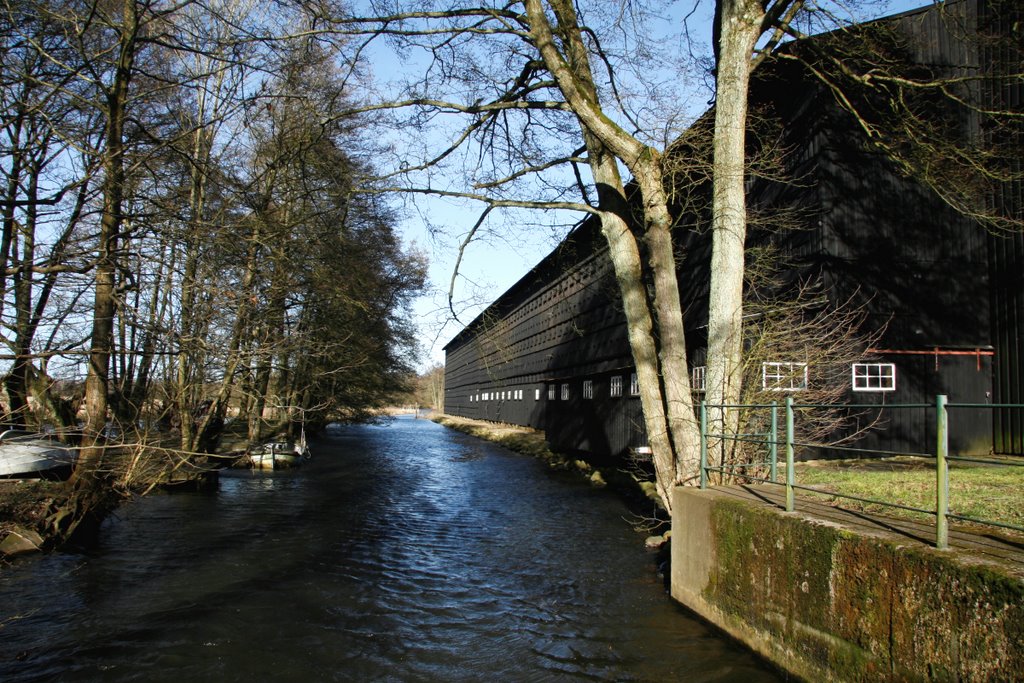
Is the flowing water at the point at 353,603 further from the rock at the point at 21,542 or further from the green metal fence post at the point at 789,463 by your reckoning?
the green metal fence post at the point at 789,463

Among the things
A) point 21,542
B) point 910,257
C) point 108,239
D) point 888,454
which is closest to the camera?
point 888,454

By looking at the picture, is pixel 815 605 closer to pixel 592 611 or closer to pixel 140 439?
pixel 592 611

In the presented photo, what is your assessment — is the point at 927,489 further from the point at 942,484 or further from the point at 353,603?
the point at 353,603

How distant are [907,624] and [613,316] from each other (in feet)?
50.7

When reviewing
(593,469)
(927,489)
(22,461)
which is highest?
(927,489)

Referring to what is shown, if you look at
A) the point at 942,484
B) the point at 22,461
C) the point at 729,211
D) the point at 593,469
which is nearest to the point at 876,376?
the point at 729,211

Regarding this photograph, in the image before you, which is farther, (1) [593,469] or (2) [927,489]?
(1) [593,469]

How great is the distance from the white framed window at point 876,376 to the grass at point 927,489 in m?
2.81

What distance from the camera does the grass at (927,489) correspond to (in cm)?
589

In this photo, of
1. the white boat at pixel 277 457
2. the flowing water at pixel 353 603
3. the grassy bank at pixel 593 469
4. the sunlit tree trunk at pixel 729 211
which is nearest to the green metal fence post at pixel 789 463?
the flowing water at pixel 353 603

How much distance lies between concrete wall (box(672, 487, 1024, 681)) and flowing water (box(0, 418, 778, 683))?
1.44 feet

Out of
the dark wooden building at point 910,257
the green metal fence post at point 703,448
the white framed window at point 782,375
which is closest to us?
the green metal fence post at point 703,448

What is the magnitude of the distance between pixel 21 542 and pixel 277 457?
13.6 metres

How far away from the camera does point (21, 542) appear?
9.30m
